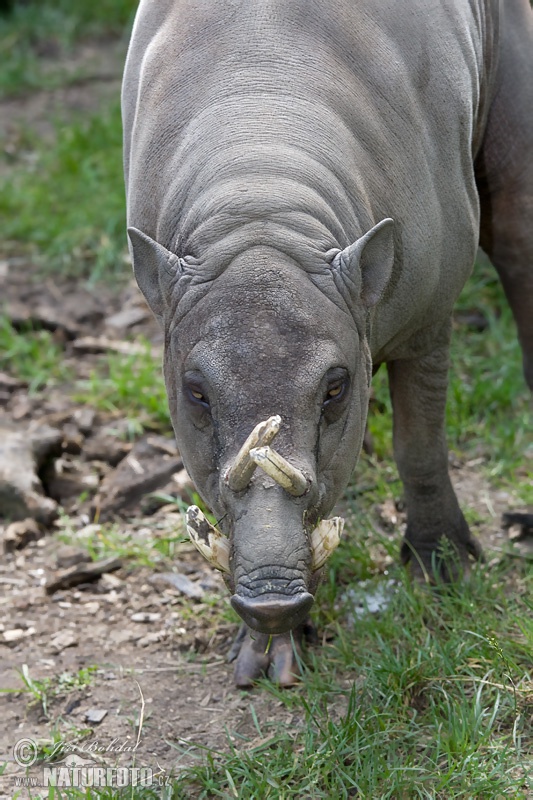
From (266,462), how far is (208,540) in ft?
1.23

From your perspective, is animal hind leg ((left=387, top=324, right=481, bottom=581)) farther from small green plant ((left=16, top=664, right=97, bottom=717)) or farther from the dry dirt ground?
small green plant ((left=16, top=664, right=97, bottom=717))

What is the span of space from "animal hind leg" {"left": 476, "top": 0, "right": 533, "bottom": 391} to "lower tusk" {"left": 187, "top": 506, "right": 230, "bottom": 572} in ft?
6.10

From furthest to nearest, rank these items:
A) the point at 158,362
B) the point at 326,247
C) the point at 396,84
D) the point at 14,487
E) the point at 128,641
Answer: the point at 158,362 < the point at 14,487 < the point at 128,641 < the point at 396,84 < the point at 326,247

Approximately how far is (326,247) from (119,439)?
Result: 2.49 metres

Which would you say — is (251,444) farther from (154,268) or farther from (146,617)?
(146,617)

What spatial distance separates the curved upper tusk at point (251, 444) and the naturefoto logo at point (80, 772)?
1098mm

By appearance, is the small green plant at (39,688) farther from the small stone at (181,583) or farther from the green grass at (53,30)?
the green grass at (53,30)

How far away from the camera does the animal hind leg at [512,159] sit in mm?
4180

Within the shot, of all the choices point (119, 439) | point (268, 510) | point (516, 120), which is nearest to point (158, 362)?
point (119, 439)

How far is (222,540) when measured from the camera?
A: 295cm

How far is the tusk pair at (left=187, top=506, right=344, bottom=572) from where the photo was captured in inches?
114

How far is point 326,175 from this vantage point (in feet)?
10.4

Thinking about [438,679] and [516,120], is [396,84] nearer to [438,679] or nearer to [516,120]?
[516,120]

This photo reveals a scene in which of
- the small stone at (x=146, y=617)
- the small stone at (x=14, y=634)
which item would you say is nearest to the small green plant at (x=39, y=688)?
the small stone at (x=14, y=634)
